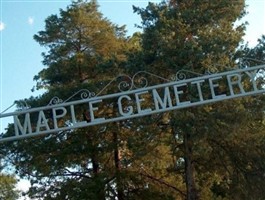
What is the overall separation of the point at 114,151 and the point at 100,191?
89.5 inches

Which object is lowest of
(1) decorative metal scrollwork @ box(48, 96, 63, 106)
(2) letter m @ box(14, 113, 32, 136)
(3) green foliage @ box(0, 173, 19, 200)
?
(3) green foliage @ box(0, 173, 19, 200)

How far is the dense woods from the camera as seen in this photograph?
12.0m

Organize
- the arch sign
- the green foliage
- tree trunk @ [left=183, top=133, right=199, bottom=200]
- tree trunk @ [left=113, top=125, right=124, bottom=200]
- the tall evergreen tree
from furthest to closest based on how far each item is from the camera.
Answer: the green foliage, tree trunk @ [left=113, top=125, right=124, bottom=200], tree trunk @ [left=183, top=133, right=199, bottom=200], the tall evergreen tree, the arch sign

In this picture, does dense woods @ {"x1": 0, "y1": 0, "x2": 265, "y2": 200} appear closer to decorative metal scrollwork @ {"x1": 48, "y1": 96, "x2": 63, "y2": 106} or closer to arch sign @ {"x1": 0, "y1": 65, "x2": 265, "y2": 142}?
arch sign @ {"x1": 0, "y1": 65, "x2": 265, "y2": 142}

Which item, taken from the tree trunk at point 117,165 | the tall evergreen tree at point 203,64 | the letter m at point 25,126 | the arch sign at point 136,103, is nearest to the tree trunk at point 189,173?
the tall evergreen tree at point 203,64

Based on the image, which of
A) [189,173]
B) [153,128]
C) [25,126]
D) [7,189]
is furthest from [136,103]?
[7,189]

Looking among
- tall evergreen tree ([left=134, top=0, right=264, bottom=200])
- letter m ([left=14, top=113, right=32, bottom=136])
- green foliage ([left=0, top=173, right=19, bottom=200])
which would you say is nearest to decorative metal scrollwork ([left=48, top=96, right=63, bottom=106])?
letter m ([left=14, top=113, right=32, bottom=136])

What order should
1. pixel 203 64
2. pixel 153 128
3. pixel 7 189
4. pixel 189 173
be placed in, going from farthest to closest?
1. pixel 7 189
2. pixel 189 173
3. pixel 153 128
4. pixel 203 64

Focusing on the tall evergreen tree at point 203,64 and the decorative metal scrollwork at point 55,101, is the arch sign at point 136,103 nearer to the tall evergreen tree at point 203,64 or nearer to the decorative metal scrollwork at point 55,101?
the decorative metal scrollwork at point 55,101

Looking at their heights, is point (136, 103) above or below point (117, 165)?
above

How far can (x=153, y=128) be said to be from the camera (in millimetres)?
12852

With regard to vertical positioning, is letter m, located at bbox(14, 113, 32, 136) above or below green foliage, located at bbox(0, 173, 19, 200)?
above

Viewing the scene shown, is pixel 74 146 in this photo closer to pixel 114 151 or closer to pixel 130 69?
pixel 114 151

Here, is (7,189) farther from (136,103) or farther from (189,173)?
(136,103)
